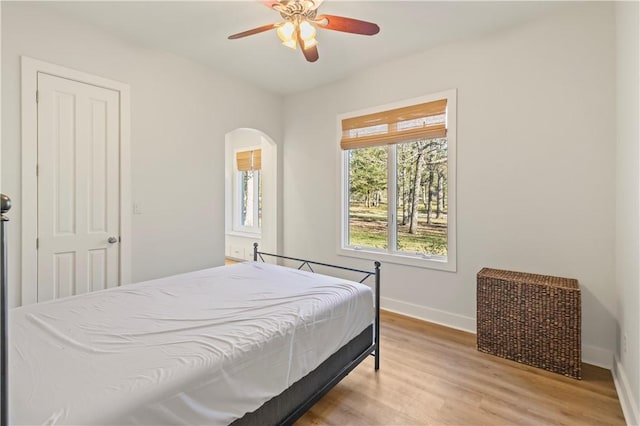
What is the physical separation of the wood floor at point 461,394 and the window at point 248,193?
13.4 ft

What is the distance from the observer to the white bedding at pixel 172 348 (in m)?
1.01

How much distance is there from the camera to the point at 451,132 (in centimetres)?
306

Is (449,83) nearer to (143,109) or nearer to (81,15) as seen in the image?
(143,109)

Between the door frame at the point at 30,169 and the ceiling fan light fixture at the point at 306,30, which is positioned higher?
the ceiling fan light fixture at the point at 306,30

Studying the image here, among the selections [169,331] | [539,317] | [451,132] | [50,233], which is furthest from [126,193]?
[539,317]

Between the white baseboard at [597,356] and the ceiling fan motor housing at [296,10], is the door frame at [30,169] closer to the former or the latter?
the ceiling fan motor housing at [296,10]

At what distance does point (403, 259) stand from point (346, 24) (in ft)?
7.77

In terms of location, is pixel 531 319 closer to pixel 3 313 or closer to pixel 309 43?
pixel 309 43

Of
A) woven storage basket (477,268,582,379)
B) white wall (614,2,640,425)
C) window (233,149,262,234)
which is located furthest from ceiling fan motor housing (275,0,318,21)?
window (233,149,262,234)

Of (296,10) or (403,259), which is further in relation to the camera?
(403,259)

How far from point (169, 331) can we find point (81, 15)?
2785mm

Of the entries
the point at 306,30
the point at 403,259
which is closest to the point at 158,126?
the point at 306,30

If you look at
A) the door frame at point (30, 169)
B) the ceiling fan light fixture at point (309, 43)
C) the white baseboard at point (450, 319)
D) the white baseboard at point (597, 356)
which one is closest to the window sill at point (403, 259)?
the white baseboard at point (450, 319)

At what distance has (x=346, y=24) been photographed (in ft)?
6.83
